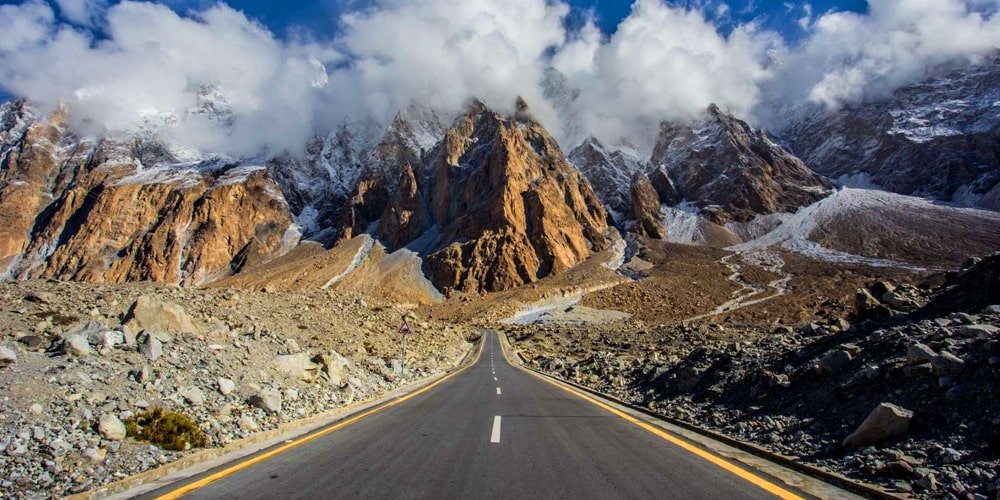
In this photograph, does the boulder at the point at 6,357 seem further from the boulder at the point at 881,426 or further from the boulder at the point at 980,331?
the boulder at the point at 980,331

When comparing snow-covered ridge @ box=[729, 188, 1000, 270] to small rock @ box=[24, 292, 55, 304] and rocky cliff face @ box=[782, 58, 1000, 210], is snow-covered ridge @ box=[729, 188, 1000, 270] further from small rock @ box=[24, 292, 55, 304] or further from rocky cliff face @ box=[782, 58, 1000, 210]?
small rock @ box=[24, 292, 55, 304]

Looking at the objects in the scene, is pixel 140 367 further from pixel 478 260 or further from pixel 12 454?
pixel 478 260

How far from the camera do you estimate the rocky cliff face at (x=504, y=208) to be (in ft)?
445

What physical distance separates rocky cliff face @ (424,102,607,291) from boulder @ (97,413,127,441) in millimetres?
122248

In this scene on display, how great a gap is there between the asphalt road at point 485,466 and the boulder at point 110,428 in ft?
5.73

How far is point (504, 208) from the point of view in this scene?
145750 millimetres

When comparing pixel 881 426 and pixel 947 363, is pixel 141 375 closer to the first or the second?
pixel 881 426

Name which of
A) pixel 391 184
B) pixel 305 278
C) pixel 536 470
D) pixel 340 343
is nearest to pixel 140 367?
pixel 536 470

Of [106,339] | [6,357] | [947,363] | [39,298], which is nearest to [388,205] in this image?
[39,298]

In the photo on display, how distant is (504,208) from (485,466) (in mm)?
139569

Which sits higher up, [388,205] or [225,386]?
[388,205]

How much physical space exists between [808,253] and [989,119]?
11083cm

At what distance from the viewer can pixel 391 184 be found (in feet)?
641

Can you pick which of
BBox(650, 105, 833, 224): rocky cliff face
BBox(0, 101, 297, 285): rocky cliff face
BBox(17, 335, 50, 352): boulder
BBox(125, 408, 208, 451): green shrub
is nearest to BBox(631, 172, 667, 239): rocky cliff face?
BBox(650, 105, 833, 224): rocky cliff face
